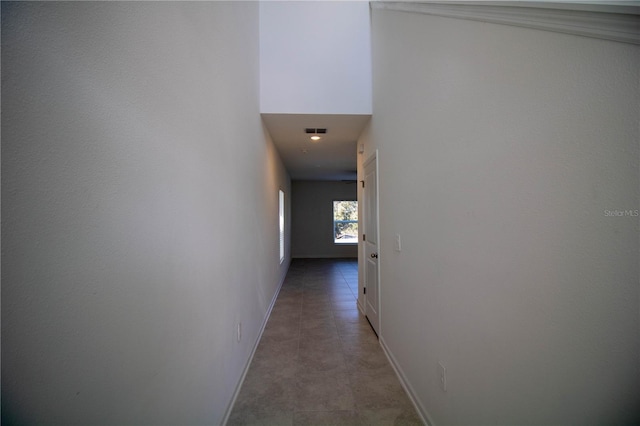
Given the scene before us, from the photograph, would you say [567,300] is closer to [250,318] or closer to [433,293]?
[433,293]

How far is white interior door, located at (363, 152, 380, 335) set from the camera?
275 centimetres

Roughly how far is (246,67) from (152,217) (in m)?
1.90

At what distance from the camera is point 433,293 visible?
4.87 ft

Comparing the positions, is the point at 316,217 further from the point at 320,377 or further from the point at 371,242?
the point at 320,377

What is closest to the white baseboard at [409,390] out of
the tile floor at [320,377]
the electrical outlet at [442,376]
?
the tile floor at [320,377]

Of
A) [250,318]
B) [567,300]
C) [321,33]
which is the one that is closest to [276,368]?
[250,318]

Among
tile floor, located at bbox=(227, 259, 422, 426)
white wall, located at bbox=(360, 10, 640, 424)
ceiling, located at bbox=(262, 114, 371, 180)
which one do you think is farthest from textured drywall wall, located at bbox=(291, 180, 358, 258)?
white wall, located at bbox=(360, 10, 640, 424)

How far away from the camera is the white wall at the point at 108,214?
0.48m

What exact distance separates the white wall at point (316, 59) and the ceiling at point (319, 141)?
142mm

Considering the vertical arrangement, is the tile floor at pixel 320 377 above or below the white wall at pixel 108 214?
below

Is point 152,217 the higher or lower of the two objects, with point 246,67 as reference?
lower

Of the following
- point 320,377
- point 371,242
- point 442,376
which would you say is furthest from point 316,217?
point 442,376

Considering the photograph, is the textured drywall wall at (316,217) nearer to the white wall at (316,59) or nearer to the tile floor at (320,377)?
the tile floor at (320,377)

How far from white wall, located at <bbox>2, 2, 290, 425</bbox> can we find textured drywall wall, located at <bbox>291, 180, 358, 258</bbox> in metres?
6.89
